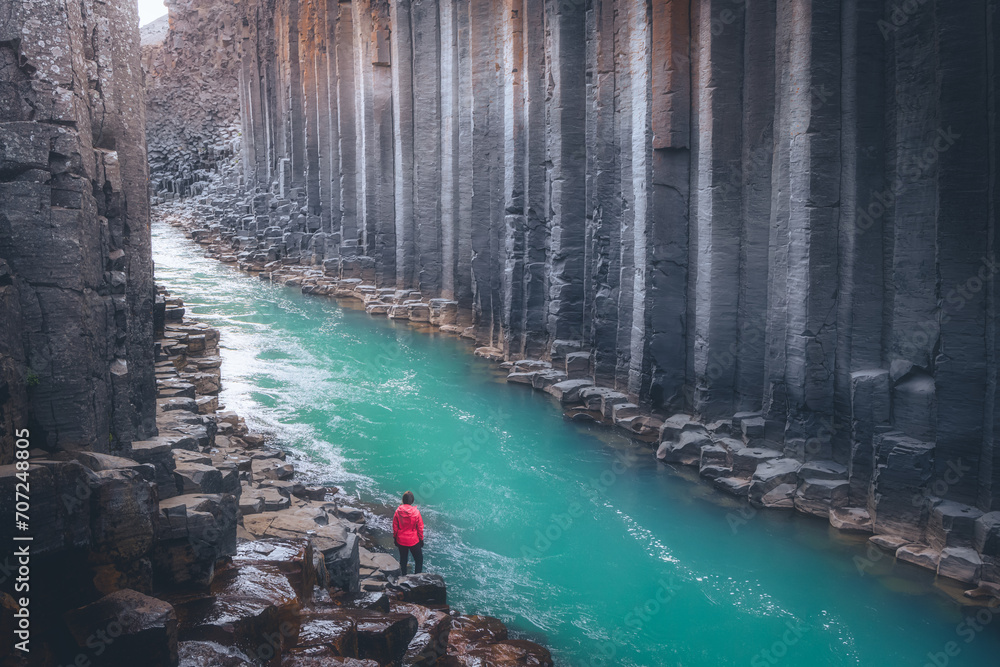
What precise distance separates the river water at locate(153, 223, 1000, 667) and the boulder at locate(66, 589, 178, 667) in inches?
155

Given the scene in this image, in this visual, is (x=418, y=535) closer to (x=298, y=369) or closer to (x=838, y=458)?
(x=838, y=458)

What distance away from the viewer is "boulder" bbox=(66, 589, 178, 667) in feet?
15.3

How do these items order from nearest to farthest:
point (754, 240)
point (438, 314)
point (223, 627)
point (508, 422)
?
point (223, 627) < point (754, 240) < point (508, 422) < point (438, 314)

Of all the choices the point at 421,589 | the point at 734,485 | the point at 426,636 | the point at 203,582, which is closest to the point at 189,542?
the point at 203,582

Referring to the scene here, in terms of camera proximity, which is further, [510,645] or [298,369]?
[298,369]

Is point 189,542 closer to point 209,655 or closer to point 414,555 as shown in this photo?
point 209,655

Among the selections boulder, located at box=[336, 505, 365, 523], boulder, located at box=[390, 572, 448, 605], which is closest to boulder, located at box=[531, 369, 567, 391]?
boulder, located at box=[336, 505, 365, 523]

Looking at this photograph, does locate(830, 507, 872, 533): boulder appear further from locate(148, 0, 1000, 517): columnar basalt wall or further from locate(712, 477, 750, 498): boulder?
locate(712, 477, 750, 498): boulder

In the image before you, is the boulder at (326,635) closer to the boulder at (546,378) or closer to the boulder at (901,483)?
the boulder at (901,483)

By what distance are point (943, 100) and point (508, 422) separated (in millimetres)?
8576

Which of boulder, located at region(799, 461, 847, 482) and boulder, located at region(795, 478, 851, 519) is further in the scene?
boulder, located at region(799, 461, 847, 482)

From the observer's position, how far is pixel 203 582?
5.93m

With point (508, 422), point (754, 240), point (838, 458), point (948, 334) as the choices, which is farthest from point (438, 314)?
point (948, 334)

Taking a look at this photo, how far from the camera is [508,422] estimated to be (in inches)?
559
